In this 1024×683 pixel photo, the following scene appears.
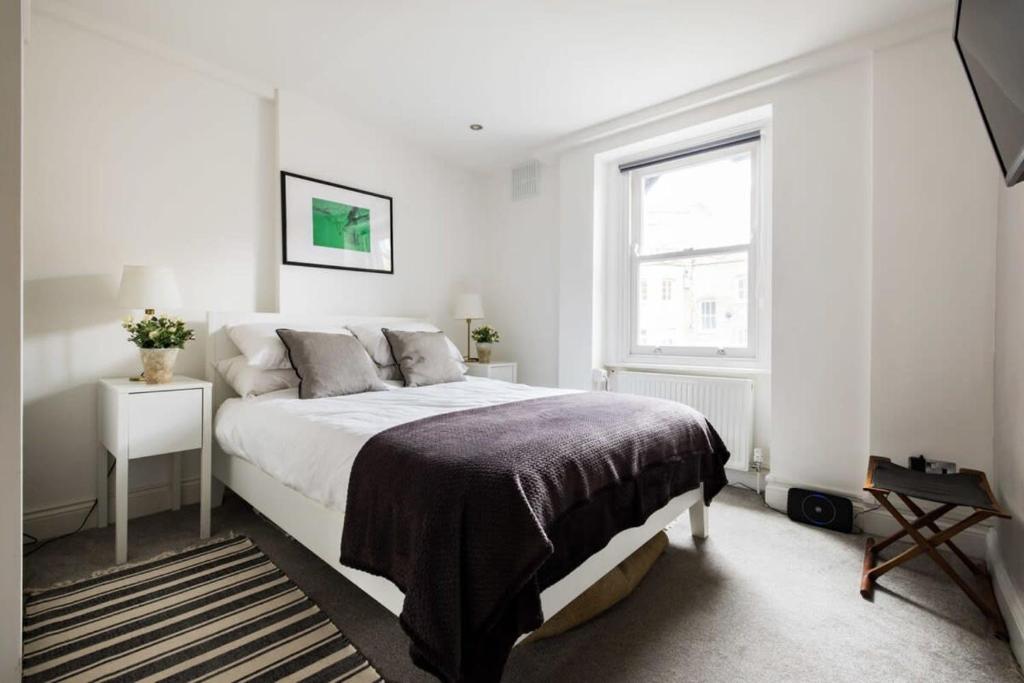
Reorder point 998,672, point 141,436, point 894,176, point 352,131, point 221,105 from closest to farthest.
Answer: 1. point 998,672
2. point 141,436
3. point 894,176
4. point 221,105
5. point 352,131

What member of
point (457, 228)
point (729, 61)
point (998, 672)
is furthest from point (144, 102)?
point (998, 672)

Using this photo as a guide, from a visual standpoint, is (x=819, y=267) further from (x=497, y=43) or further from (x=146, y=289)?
(x=146, y=289)

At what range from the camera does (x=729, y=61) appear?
106 inches

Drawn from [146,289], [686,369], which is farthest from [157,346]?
[686,369]

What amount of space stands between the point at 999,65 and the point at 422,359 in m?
2.63

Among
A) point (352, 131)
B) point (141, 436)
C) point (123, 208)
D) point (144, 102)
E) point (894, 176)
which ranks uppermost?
point (352, 131)

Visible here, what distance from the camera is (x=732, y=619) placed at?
66.6 inches

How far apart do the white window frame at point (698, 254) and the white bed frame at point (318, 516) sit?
1.38m

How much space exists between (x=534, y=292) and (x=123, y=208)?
2856 mm

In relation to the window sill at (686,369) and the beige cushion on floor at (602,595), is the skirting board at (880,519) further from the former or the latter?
the beige cushion on floor at (602,595)

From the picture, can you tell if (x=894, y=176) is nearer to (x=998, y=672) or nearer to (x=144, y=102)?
(x=998, y=672)

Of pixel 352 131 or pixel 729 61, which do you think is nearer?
pixel 729 61

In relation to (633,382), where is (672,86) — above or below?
above

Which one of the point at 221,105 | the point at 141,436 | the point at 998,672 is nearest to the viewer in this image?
the point at 998,672
